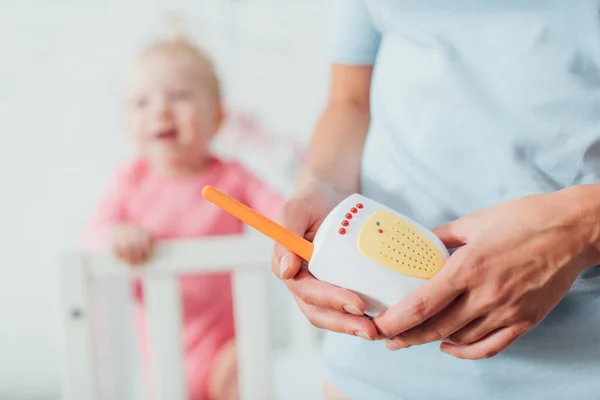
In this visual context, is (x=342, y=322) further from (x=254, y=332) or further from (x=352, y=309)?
(x=254, y=332)

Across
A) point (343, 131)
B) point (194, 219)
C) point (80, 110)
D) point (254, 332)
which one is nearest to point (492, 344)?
point (343, 131)

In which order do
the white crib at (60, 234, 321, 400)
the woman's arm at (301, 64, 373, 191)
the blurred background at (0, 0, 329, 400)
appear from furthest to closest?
the blurred background at (0, 0, 329, 400)
the white crib at (60, 234, 321, 400)
the woman's arm at (301, 64, 373, 191)

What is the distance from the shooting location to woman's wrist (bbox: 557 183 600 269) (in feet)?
1.32

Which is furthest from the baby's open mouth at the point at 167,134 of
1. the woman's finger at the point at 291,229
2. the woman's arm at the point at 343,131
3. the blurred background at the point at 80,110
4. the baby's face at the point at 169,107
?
the woman's finger at the point at 291,229

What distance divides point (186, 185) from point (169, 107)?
157 mm

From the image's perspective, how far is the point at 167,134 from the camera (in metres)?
1.28

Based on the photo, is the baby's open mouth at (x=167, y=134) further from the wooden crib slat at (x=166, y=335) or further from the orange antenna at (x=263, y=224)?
the orange antenna at (x=263, y=224)

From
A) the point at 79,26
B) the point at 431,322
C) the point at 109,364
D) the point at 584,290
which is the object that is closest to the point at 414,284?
the point at 431,322

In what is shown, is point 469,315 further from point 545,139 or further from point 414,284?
point 545,139

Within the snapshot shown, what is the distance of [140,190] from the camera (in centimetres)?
133

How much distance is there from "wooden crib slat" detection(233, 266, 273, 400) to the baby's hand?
12 cm

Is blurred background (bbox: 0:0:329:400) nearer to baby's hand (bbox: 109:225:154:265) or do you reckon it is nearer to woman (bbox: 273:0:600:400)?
baby's hand (bbox: 109:225:154:265)

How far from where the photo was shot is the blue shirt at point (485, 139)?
45 cm

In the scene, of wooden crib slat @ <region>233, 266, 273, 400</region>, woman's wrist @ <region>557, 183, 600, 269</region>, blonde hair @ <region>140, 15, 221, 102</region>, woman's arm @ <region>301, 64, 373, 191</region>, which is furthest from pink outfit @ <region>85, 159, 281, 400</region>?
woman's wrist @ <region>557, 183, 600, 269</region>
